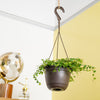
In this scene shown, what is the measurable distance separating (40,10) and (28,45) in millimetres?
627

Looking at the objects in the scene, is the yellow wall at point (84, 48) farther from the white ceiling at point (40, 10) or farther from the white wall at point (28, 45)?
the white wall at point (28, 45)

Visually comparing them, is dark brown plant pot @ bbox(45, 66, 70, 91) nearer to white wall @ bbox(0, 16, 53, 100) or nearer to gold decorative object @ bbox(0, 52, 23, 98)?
gold decorative object @ bbox(0, 52, 23, 98)

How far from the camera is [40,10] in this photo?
10.7 ft

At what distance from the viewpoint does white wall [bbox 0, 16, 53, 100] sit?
2820mm

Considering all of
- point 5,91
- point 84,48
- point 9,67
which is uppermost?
point 84,48

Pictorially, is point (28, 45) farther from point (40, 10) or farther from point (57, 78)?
point (57, 78)

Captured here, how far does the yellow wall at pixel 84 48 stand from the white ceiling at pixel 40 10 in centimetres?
15

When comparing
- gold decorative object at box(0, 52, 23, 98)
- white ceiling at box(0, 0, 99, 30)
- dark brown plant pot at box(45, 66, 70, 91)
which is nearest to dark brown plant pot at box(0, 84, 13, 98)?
gold decorative object at box(0, 52, 23, 98)

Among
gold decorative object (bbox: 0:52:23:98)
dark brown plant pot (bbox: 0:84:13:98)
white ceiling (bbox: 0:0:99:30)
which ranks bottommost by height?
dark brown plant pot (bbox: 0:84:13:98)

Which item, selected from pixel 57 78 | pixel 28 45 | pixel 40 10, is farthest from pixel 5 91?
pixel 40 10

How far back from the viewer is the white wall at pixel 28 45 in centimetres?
282

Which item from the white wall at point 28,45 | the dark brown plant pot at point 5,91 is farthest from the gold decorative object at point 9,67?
the white wall at point 28,45

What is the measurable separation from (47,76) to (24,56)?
1.20 meters

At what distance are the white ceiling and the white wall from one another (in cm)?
10
